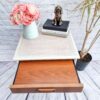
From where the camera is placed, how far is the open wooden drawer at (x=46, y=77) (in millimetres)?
897

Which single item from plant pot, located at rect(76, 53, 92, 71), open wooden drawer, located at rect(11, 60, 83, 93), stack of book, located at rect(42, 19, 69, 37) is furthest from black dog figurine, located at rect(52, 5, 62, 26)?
plant pot, located at rect(76, 53, 92, 71)

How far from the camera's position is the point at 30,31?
3.67 feet

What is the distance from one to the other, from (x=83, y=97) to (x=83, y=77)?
0.88 ft

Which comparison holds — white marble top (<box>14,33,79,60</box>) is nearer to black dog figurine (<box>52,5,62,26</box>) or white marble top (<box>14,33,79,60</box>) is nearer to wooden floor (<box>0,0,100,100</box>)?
black dog figurine (<box>52,5,62,26</box>)

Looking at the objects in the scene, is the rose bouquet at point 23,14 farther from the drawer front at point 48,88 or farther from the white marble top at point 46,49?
the drawer front at point 48,88

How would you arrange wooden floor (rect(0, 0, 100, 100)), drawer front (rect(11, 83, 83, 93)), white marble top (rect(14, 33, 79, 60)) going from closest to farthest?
drawer front (rect(11, 83, 83, 93)) → white marble top (rect(14, 33, 79, 60)) → wooden floor (rect(0, 0, 100, 100))

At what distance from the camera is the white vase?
1105mm

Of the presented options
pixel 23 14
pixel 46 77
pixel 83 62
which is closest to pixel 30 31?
pixel 23 14

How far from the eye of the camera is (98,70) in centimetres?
162

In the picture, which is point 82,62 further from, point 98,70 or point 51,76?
point 51,76

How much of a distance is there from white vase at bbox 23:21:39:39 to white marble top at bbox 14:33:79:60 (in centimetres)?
3

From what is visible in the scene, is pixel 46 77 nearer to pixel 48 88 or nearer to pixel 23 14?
pixel 48 88

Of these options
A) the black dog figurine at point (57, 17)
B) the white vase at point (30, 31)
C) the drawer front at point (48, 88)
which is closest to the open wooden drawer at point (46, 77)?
the drawer front at point (48, 88)

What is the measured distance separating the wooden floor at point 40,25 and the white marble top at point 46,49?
9.9 inches
